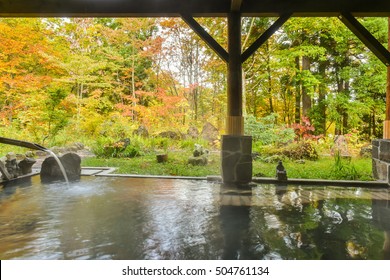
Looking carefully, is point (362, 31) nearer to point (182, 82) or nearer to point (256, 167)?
point (256, 167)

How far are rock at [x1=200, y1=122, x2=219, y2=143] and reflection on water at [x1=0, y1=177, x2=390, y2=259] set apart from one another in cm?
598

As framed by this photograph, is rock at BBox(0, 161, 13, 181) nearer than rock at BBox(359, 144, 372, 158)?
Yes

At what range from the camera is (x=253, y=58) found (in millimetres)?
11383


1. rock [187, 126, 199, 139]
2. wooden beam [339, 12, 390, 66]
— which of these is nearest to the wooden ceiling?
wooden beam [339, 12, 390, 66]

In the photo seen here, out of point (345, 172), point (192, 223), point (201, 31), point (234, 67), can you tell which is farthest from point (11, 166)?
point (345, 172)

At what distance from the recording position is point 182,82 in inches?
501

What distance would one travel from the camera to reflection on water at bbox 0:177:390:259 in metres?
2.52

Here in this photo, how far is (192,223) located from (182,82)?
33.3 feet

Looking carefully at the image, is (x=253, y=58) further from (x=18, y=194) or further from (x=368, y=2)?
(x=18, y=194)

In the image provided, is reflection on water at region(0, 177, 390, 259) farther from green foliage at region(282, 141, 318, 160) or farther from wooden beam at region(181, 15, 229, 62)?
green foliage at region(282, 141, 318, 160)

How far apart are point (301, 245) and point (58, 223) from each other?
2746mm

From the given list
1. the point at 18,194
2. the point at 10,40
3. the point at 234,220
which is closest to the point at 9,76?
the point at 10,40

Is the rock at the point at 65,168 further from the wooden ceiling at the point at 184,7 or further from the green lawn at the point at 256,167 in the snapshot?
the wooden ceiling at the point at 184,7

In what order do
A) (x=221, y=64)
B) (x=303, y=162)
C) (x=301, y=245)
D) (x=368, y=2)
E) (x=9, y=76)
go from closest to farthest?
(x=301, y=245) → (x=368, y=2) → (x=303, y=162) → (x=9, y=76) → (x=221, y=64)
